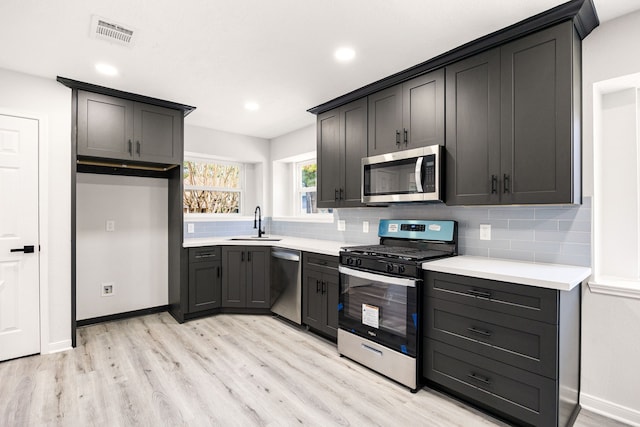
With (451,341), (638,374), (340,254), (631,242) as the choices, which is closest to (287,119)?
(340,254)

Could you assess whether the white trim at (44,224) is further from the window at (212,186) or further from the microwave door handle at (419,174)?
the microwave door handle at (419,174)

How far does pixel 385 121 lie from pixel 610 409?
2543 mm

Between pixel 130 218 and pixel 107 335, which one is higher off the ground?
pixel 130 218

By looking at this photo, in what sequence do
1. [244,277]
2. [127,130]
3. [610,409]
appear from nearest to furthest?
[610,409] → [127,130] → [244,277]

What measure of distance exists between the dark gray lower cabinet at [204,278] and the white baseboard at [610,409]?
11.4ft

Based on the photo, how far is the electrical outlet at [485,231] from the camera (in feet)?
8.40

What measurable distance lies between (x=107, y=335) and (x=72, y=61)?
8.35 feet

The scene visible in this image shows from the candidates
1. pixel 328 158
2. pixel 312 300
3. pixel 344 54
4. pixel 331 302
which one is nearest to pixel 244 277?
pixel 312 300

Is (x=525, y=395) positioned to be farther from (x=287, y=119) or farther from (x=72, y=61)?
(x=72, y=61)

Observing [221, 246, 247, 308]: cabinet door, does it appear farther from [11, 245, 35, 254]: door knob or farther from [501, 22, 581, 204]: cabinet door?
[501, 22, 581, 204]: cabinet door

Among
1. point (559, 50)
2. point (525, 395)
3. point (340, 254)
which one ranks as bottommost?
point (525, 395)

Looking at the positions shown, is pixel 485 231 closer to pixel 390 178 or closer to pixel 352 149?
pixel 390 178

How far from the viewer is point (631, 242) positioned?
6.82 feet

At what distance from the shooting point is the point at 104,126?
10.5 ft
